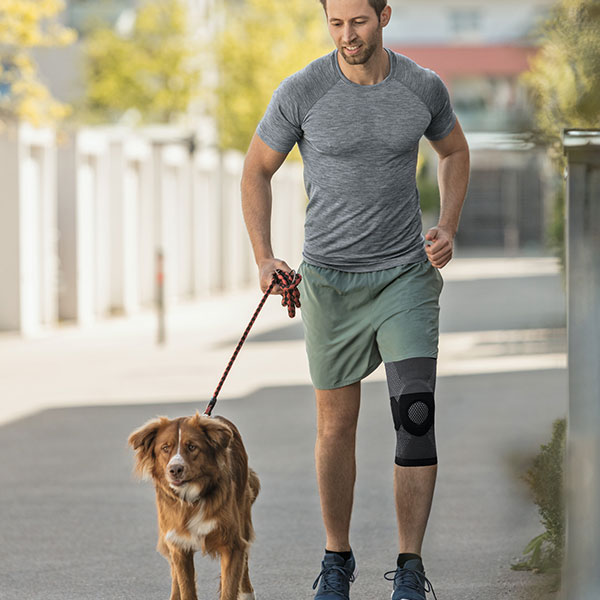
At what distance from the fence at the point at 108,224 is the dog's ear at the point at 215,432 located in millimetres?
14713

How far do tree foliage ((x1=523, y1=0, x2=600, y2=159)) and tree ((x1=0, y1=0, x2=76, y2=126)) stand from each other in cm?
1325

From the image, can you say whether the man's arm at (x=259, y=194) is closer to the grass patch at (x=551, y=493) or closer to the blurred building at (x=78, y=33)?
the grass patch at (x=551, y=493)

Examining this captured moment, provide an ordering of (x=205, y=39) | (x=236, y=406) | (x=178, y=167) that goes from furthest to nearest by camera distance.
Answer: (x=205, y=39), (x=178, y=167), (x=236, y=406)

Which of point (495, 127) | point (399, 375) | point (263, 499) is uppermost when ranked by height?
point (495, 127)

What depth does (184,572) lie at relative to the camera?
4.73 metres

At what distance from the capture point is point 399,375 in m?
4.86

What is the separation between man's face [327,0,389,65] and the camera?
15.3 feet

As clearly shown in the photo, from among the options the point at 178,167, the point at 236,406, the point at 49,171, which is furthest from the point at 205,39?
the point at 236,406

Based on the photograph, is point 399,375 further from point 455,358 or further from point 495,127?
point 455,358

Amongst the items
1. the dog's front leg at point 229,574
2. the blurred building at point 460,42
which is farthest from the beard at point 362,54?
the blurred building at point 460,42

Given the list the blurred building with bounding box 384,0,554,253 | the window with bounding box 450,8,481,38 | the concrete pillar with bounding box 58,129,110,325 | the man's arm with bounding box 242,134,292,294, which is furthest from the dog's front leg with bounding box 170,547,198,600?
the window with bounding box 450,8,481,38

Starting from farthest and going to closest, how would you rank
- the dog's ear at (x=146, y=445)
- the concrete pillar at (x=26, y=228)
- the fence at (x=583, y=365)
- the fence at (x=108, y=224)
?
the fence at (x=108, y=224) → the concrete pillar at (x=26, y=228) → the dog's ear at (x=146, y=445) → the fence at (x=583, y=365)

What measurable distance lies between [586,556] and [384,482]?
4.14 metres

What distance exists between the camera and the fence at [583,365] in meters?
3.96
